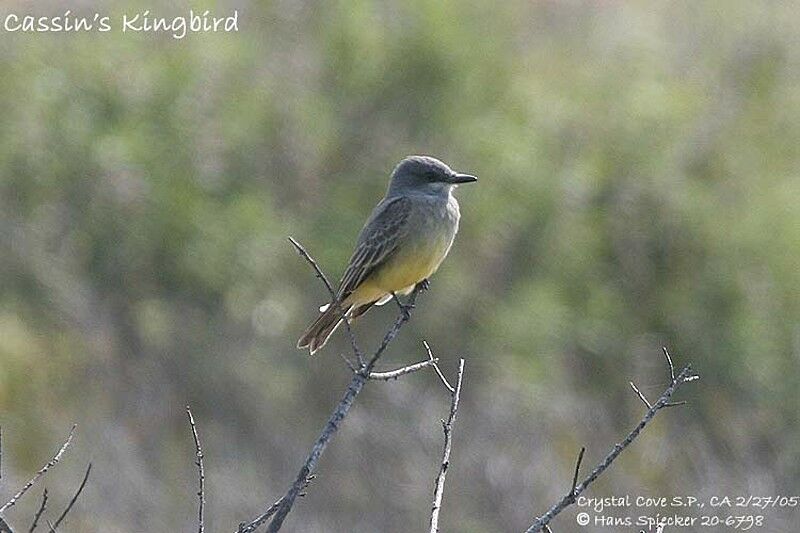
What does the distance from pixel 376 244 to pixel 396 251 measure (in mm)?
83

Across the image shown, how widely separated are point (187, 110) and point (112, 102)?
22.7 inches

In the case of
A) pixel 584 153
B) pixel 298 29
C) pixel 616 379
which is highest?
pixel 298 29

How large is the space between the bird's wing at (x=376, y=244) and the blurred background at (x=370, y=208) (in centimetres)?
484

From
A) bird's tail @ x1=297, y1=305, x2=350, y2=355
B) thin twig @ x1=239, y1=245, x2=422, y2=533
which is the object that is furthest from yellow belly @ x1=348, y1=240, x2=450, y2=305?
thin twig @ x1=239, y1=245, x2=422, y2=533

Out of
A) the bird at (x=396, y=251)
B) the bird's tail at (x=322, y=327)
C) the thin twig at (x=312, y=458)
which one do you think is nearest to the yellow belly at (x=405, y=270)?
the bird at (x=396, y=251)

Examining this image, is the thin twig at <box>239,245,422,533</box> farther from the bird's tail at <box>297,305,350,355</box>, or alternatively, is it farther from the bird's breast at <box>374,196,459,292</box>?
the bird's breast at <box>374,196,459,292</box>

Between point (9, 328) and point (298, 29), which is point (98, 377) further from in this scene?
point (298, 29)

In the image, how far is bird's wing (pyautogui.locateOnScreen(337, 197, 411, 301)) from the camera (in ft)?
16.3

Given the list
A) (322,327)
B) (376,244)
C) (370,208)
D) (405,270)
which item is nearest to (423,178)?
(376,244)

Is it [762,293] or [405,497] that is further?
[762,293]

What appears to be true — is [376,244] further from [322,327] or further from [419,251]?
[322,327]

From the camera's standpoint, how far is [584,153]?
489 inches

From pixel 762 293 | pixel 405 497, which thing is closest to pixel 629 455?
pixel 405 497

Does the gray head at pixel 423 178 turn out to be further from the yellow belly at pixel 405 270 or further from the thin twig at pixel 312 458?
the thin twig at pixel 312 458
